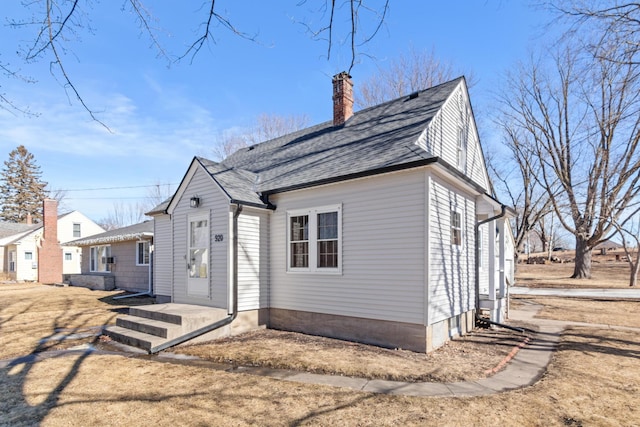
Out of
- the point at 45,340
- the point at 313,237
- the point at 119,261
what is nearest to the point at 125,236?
the point at 119,261

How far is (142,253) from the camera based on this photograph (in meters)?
17.3

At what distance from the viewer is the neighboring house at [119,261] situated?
16969 millimetres

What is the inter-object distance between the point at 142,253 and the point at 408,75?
20.8 metres

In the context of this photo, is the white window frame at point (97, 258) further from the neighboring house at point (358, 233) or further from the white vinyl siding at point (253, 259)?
the white vinyl siding at point (253, 259)

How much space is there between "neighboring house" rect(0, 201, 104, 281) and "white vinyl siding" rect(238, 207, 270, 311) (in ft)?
76.8

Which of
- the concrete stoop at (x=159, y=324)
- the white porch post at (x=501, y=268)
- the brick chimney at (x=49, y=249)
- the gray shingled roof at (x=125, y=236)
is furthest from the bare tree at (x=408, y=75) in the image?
the brick chimney at (x=49, y=249)

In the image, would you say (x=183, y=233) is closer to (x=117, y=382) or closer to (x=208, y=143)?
(x=117, y=382)

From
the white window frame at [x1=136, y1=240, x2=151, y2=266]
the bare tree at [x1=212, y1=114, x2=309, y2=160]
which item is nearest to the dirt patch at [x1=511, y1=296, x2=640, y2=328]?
the white window frame at [x1=136, y1=240, x2=151, y2=266]

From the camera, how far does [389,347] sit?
7223 mm

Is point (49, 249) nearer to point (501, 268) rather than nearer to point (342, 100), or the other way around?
point (342, 100)

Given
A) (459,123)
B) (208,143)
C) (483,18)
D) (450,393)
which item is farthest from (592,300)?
(208,143)

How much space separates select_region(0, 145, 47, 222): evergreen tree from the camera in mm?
48406

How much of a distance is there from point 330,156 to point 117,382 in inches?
273

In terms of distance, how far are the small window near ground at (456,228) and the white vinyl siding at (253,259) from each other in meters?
4.67
